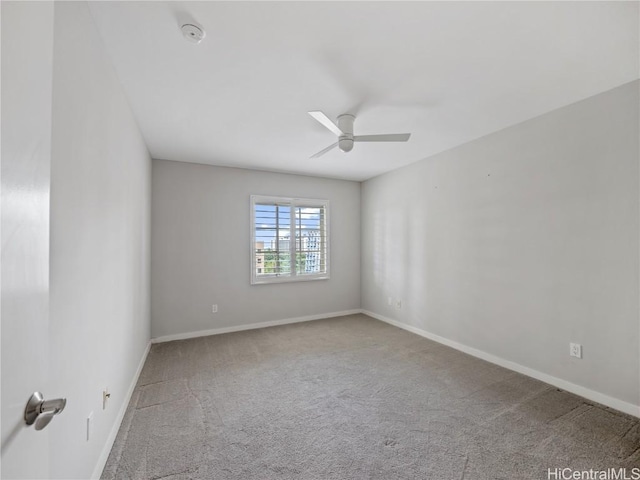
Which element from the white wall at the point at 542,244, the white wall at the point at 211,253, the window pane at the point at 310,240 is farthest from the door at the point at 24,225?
the window pane at the point at 310,240

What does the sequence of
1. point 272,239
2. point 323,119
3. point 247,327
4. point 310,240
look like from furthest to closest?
point 310,240 → point 272,239 → point 247,327 → point 323,119

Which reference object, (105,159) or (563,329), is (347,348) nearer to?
(563,329)

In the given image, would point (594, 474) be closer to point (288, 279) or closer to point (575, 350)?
point (575, 350)

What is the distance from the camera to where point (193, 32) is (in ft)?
5.32

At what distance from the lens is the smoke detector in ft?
5.19

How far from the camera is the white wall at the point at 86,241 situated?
1182 millimetres

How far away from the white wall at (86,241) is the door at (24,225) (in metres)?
0.51

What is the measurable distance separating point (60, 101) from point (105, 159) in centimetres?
68

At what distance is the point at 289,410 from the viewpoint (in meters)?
2.32

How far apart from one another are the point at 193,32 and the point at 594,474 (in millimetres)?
3403

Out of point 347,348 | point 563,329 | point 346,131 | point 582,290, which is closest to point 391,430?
point 347,348

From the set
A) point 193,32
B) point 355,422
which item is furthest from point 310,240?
point 193,32

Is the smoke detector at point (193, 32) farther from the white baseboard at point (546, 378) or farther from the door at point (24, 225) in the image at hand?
the white baseboard at point (546, 378)

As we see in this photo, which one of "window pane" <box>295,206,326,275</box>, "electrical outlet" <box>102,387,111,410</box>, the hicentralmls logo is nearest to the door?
"electrical outlet" <box>102,387,111,410</box>
